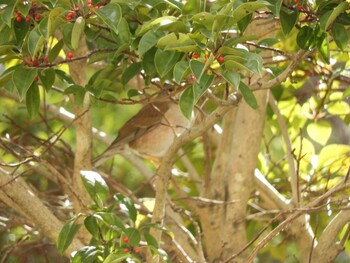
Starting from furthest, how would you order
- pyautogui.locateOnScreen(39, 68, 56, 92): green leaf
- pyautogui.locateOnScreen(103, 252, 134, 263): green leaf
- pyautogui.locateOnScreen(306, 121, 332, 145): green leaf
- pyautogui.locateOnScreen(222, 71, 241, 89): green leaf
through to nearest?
pyautogui.locateOnScreen(306, 121, 332, 145): green leaf, pyautogui.locateOnScreen(39, 68, 56, 92): green leaf, pyautogui.locateOnScreen(103, 252, 134, 263): green leaf, pyautogui.locateOnScreen(222, 71, 241, 89): green leaf

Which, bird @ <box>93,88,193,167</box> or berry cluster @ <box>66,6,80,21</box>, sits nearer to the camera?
berry cluster @ <box>66,6,80,21</box>

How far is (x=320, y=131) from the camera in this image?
13.2 feet

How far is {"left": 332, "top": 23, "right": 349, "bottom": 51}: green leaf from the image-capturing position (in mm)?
2576

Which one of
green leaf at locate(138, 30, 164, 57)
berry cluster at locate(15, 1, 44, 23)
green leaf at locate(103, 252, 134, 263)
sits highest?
green leaf at locate(138, 30, 164, 57)

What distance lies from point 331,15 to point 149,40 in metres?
0.58

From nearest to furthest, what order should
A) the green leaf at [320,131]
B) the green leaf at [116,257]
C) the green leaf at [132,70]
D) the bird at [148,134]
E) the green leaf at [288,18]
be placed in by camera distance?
the green leaf at [116,257], the green leaf at [288,18], the green leaf at [132,70], the green leaf at [320,131], the bird at [148,134]

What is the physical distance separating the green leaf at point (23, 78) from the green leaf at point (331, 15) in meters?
0.93

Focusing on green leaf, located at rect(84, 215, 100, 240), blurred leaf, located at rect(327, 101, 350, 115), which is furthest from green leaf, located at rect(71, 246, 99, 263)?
blurred leaf, located at rect(327, 101, 350, 115)

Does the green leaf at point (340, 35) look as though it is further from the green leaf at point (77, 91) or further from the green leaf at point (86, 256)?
the green leaf at point (86, 256)

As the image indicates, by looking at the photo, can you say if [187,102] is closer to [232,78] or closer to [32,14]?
[232,78]

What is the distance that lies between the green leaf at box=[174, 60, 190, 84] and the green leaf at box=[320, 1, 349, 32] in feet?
1.69

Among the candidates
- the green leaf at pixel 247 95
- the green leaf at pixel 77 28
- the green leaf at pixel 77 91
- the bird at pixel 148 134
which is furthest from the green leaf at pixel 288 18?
the bird at pixel 148 134

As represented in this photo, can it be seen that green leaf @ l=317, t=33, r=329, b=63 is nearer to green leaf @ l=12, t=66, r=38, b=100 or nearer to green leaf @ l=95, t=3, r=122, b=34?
green leaf @ l=95, t=3, r=122, b=34

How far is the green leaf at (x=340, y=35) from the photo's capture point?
101 inches
